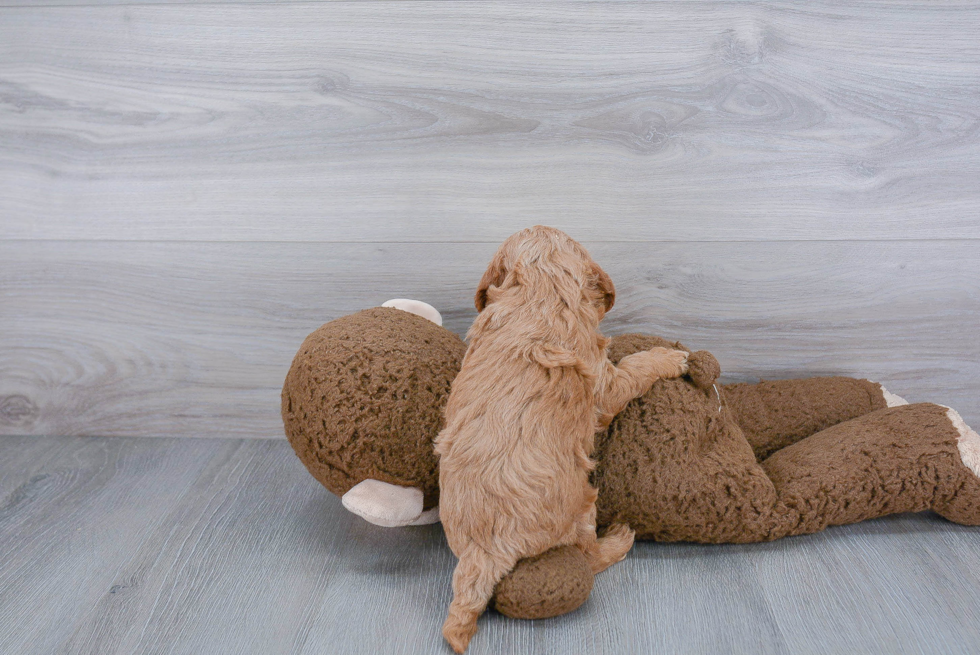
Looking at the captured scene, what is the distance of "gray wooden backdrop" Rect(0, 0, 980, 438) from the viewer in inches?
49.9

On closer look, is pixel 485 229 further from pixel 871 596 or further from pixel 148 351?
pixel 871 596

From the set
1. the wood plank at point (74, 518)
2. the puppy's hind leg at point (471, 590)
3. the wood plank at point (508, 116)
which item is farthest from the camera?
the wood plank at point (508, 116)

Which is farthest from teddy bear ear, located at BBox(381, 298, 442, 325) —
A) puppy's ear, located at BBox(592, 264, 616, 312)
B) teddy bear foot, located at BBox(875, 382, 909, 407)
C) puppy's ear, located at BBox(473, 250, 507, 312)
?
teddy bear foot, located at BBox(875, 382, 909, 407)

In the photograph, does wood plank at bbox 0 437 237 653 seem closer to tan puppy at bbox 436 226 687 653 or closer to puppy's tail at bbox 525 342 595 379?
tan puppy at bbox 436 226 687 653

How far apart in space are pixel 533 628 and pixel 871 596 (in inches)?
18.4

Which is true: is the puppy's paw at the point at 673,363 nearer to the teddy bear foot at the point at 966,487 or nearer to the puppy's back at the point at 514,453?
the puppy's back at the point at 514,453

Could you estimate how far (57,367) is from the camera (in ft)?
4.92

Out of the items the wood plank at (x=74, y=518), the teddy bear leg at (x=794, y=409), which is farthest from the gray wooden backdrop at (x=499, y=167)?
the wood plank at (x=74, y=518)

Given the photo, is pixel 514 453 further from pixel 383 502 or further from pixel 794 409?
pixel 794 409

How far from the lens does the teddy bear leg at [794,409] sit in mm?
1272

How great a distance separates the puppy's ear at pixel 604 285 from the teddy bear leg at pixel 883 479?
0.39 metres

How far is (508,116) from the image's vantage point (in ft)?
4.26

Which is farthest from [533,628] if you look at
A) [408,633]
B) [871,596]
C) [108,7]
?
[108,7]

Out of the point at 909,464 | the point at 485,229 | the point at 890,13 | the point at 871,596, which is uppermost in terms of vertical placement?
the point at 890,13
